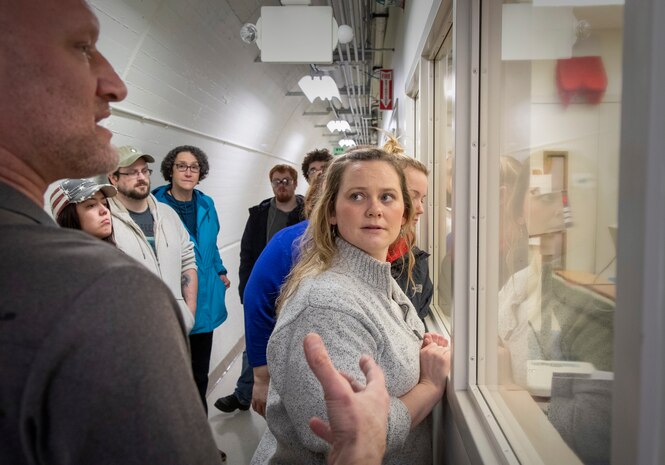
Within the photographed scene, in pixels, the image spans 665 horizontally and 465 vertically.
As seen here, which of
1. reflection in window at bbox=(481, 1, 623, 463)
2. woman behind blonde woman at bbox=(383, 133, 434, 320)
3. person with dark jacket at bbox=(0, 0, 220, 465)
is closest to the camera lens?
person with dark jacket at bbox=(0, 0, 220, 465)

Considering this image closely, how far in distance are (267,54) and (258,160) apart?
10.3 feet

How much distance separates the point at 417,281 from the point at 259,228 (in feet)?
6.60

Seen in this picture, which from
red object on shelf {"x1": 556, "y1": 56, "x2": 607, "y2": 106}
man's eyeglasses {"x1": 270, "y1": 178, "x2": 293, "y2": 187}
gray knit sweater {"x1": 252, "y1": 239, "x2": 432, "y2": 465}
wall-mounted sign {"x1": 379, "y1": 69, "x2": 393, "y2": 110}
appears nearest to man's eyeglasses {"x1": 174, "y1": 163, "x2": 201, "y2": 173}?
man's eyeglasses {"x1": 270, "y1": 178, "x2": 293, "y2": 187}

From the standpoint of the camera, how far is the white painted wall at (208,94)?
10.4 feet

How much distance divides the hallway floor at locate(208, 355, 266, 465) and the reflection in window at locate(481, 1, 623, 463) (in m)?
2.51

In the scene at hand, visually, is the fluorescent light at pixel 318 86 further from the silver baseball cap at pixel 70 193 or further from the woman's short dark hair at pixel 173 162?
the silver baseball cap at pixel 70 193

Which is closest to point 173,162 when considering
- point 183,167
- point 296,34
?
point 183,167

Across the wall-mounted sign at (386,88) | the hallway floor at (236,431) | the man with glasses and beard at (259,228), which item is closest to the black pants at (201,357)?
the hallway floor at (236,431)

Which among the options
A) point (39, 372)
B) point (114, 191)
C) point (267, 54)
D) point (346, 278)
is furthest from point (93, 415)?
point (267, 54)

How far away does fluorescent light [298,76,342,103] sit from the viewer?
5.93m

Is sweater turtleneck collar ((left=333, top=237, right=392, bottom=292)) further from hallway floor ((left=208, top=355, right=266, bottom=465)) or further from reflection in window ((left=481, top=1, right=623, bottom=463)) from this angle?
hallway floor ((left=208, top=355, right=266, bottom=465))

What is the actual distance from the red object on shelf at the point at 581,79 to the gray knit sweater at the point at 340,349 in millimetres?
728

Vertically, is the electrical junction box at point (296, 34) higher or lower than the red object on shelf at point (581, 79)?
higher

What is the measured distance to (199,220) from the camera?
372 cm
